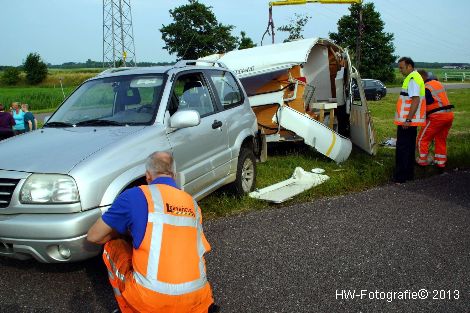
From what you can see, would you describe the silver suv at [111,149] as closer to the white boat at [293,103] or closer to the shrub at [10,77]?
the white boat at [293,103]

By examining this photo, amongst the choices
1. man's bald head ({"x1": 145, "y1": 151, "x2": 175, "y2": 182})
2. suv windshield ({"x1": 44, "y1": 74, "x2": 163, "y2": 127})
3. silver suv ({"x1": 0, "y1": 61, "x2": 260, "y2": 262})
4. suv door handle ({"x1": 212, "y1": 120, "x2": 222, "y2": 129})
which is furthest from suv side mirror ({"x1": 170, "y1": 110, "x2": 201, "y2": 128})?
man's bald head ({"x1": 145, "y1": 151, "x2": 175, "y2": 182})

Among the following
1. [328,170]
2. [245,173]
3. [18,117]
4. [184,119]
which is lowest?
[328,170]

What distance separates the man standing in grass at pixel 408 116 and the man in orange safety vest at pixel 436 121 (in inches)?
38.5

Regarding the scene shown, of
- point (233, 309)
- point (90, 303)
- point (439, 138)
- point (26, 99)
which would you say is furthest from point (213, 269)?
point (26, 99)

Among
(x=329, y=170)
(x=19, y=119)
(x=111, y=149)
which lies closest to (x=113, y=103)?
(x=111, y=149)

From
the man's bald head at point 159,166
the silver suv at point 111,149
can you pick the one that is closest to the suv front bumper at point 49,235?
the silver suv at point 111,149

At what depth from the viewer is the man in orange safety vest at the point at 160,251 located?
90.9 inches

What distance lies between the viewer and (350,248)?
4.36 meters

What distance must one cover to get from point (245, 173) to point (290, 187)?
2.77 feet

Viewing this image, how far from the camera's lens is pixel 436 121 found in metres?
7.58

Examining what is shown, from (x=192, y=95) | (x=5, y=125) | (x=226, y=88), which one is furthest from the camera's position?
(x=5, y=125)

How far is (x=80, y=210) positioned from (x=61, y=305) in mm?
772

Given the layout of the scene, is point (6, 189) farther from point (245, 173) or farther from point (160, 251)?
point (245, 173)

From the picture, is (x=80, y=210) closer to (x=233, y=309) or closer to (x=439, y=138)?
(x=233, y=309)
